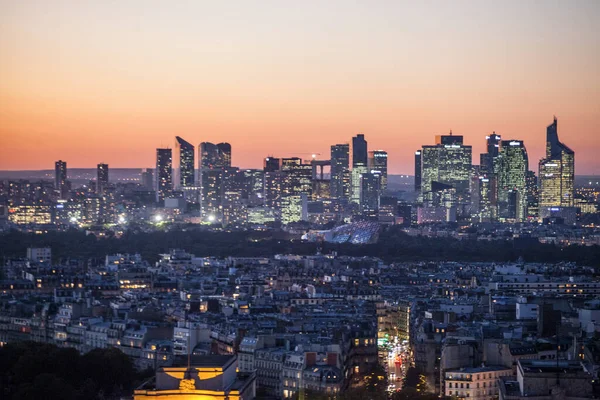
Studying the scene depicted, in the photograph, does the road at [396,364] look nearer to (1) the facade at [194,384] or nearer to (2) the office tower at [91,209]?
(1) the facade at [194,384]

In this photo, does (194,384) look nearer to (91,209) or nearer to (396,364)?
(396,364)

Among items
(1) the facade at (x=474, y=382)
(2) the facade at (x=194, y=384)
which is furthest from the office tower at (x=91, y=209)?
(2) the facade at (x=194, y=384)

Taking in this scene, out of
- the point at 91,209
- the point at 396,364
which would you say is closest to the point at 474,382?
the point at 396,364

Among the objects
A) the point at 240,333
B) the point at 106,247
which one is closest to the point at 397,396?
the point at 240,333

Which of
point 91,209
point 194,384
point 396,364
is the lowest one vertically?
point 396,364

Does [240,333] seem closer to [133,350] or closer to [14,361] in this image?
[133,350]

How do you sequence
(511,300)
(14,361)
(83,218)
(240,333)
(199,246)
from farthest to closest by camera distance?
(83,218) → (199,246) → (511,300) → (240,333) → (14,361)

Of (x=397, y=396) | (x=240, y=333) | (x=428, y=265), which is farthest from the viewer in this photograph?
(x=428, y=265)

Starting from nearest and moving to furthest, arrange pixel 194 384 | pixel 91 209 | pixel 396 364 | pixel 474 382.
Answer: pixel 194 384, pixel 474 382, pixel 396 364, pixel 91 209

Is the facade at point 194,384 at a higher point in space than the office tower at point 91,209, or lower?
lower

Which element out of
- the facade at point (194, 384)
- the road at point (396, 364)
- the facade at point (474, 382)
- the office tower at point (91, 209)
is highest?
the office tower at point (91, 209)

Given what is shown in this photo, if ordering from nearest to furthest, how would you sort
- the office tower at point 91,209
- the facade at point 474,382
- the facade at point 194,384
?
the facade at point 194,384 < the facade at point 474,382 < the office tower at point 91,209
